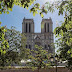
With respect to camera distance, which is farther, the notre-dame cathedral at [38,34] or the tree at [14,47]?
the notre-dame cathedral at [38,34]

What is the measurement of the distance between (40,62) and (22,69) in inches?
73.1

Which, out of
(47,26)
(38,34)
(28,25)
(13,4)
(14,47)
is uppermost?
(28,25)

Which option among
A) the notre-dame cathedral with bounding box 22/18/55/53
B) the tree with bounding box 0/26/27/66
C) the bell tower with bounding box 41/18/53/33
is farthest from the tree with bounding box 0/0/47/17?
the bell tower with bounding box 41/18/53/33

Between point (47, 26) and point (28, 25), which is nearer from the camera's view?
point (28, 25)

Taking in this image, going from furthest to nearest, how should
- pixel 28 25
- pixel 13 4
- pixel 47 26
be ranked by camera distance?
1. pixel 47 26
2. pixel 28 25
3. pixel 13 4

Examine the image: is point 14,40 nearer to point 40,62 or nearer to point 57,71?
point 40,62

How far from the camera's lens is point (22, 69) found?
56.3 ft

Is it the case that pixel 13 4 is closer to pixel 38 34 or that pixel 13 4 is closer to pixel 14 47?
pixel 14 47

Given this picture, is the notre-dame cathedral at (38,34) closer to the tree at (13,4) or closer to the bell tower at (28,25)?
the bell tower at (28,25)

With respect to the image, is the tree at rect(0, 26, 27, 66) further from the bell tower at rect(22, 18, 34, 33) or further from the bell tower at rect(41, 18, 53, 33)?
the bell tower at rect(41, 18, 53, 33)

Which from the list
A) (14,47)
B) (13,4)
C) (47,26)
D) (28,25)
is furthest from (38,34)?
(13,4)

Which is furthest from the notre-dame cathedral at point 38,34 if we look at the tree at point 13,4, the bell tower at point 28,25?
the tree at point 13,4

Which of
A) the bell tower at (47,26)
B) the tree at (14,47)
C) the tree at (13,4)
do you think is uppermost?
the bell tower at (47,26)

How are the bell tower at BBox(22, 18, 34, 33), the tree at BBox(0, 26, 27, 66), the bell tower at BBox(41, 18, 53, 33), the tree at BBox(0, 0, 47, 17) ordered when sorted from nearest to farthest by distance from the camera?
the tree at BBox(0, 0, 47, 17)
the tree at BBox(0, 26, 27, 66)
the bell tower at BBox(22, 18, 34, 33)
the bell tower at BBox(41, 18, 53, 33)
